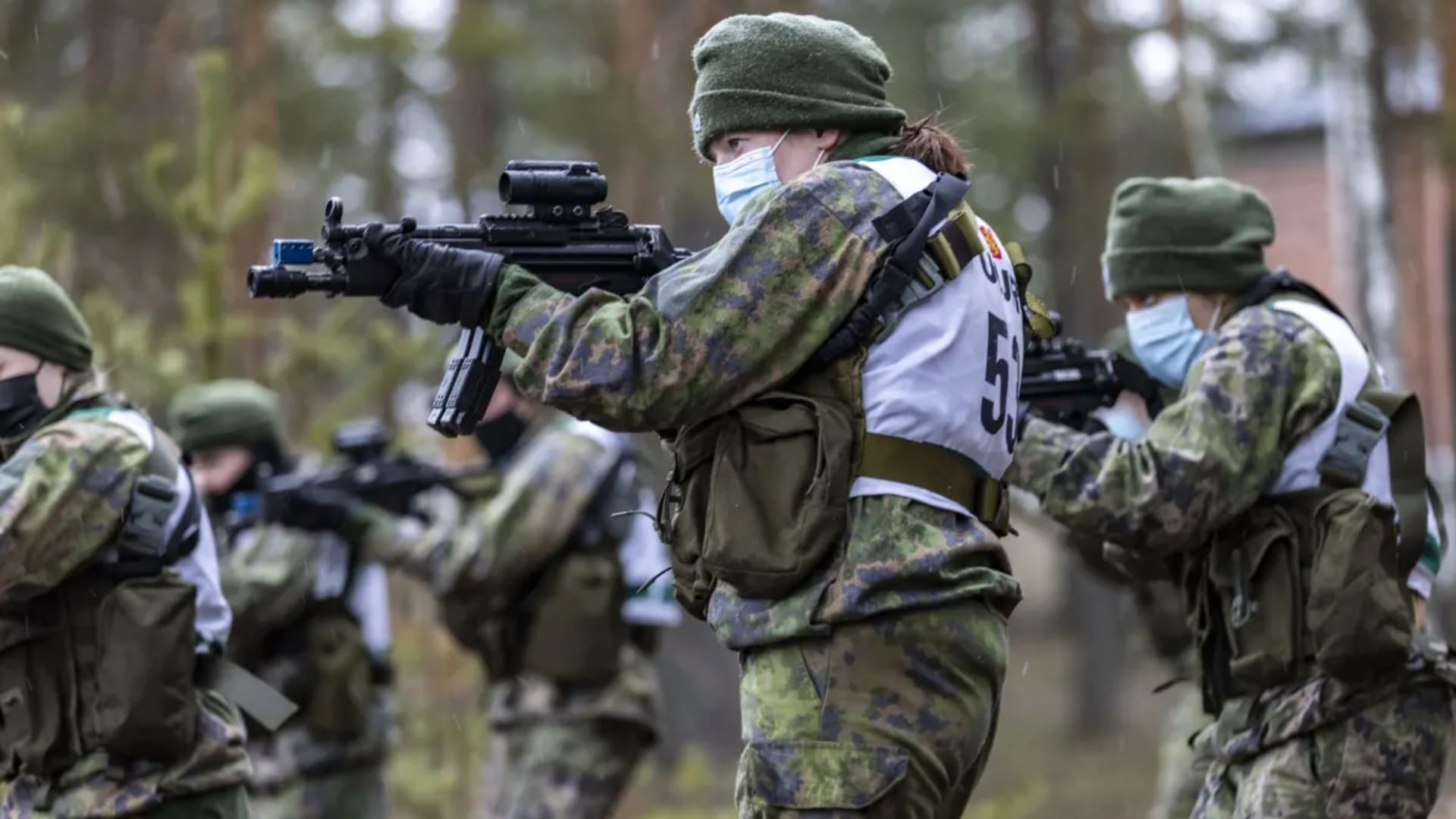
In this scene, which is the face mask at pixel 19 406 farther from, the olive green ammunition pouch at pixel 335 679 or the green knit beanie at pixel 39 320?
the olive green ammunition pouch at pixel 335 679

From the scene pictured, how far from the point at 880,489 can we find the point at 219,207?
22.0ft

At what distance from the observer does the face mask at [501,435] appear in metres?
8.77

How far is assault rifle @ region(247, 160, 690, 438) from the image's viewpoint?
4.11 meters

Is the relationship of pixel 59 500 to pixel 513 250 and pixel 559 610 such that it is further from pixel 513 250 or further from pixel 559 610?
pixel 559 610

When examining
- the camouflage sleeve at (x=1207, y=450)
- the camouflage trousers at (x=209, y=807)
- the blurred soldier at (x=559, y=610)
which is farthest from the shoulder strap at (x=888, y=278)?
the blurred soldier at (x=559, y=610)

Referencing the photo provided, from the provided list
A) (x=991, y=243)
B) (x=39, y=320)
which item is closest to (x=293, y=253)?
(x=991, y=243)

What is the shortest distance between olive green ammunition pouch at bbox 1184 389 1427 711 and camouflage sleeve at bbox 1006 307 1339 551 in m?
0.13

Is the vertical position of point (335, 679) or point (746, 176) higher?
point (746, 176)

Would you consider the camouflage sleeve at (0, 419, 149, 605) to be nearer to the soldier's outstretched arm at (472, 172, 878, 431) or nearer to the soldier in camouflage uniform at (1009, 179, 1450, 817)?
the soldier's outstretched arm at (472, 172, 878, 431)

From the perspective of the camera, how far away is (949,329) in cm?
413

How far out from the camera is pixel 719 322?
13.1 ft

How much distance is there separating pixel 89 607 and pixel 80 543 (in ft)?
0.83

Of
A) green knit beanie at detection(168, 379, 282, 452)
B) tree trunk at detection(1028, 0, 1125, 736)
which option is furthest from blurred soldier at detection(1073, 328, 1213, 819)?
tree trunk at detection(1028, 0, 1125, 736)

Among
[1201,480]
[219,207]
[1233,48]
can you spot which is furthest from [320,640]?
[1233,48]
